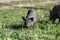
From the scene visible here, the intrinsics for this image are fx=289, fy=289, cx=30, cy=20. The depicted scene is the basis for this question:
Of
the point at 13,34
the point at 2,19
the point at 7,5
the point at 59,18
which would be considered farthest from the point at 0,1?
the point at 13,34

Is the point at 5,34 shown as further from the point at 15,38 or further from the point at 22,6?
the point at 22,6

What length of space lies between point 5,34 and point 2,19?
7.03 meters

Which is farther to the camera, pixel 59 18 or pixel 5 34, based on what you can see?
pixel 59 18

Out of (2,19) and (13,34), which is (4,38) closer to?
(13,34)

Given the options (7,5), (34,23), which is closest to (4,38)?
(34,23)

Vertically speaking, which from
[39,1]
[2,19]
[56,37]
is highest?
[56,37]

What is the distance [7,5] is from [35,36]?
12.8m

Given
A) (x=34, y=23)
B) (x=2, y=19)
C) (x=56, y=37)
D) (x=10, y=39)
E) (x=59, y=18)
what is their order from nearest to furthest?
(x=10, y=39), (x=56, y=37), (x=34, y=23), (x=59, y=18), (x=2, y=19)

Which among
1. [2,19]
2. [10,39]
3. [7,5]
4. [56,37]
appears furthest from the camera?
[7,5]

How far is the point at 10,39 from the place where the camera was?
7.49m

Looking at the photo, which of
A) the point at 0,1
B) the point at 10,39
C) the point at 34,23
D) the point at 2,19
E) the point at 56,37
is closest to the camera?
the point at 10,39

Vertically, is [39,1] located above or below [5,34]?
below

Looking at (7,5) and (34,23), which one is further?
(7,5)

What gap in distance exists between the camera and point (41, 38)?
7895 millimetres
